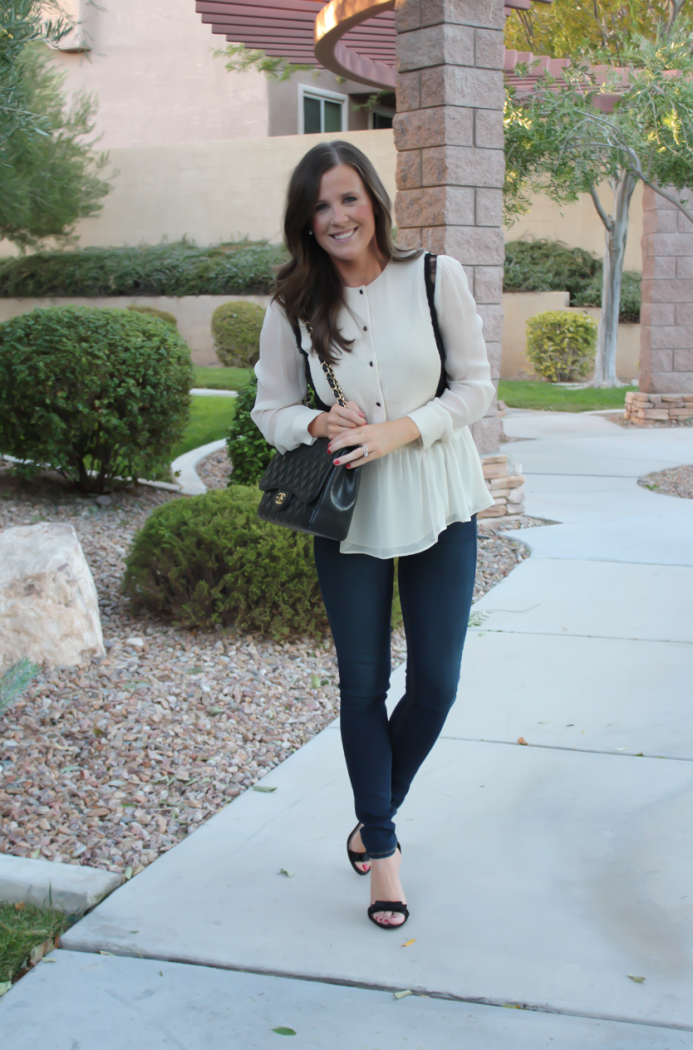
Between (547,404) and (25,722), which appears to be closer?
(25,722)

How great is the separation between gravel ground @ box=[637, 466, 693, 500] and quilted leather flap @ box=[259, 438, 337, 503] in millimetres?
6128

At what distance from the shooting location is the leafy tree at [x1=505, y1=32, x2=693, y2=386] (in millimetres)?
10266

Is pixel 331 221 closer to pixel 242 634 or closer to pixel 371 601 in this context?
pixel 371 601

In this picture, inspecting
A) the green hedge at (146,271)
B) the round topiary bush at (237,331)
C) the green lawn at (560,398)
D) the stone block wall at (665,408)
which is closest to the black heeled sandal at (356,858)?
the stone block wall at (665,408)

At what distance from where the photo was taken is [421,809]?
296 centimetres

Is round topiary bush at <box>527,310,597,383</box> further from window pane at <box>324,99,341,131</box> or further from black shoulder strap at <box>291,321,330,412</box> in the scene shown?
black shoulder strap at <box>291,321,330,412</box>

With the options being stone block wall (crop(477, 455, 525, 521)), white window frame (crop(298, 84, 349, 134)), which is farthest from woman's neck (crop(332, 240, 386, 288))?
white window frame (crop(298, 84, 349, 134))

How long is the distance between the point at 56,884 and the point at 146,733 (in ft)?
3.40

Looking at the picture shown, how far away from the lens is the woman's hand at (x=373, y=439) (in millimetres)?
2219

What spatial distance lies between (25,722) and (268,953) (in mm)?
1742

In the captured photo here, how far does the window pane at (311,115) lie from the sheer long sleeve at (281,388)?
71.7 ft

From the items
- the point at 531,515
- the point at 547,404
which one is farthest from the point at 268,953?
the point at 547,404

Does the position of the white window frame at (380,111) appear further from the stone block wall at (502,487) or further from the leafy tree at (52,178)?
the stone block wall at (502,487)

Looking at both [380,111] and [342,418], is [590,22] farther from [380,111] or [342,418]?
[342,418]
